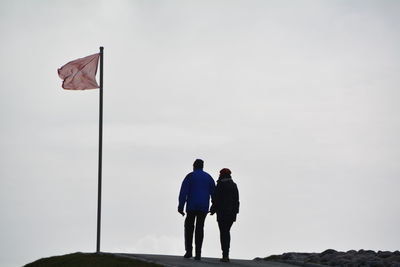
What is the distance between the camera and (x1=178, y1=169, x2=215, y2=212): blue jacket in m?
22.2

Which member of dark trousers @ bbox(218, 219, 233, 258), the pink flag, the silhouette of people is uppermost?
the pink flag

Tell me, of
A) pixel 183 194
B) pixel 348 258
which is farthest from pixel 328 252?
pixel 183 194

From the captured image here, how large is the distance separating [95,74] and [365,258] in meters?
9.44

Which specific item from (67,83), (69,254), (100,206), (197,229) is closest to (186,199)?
(197,229)

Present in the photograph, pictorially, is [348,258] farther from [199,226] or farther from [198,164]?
[198,164]

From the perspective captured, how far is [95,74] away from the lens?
2553 cm

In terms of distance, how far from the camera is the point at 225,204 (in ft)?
73.2

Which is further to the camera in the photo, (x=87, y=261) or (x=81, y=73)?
(x=81, y=73)

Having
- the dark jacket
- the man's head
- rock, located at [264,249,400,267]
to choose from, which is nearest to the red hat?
the dark jacket

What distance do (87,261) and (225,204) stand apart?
3.85m

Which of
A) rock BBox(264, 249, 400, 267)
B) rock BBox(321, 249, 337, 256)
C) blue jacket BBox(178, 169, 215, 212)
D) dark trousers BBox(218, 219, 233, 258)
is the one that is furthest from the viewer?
rock BBox(321, 249, 337, 256)

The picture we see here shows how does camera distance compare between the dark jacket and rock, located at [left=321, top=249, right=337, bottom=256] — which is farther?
rock, located at [left=321, top=249, right=337, bottom=256]

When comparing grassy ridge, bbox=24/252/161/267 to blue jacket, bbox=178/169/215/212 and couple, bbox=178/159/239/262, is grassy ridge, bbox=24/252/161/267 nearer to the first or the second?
couple, bbox=178/159/239/262

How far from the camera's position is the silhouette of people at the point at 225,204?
2230 cm
